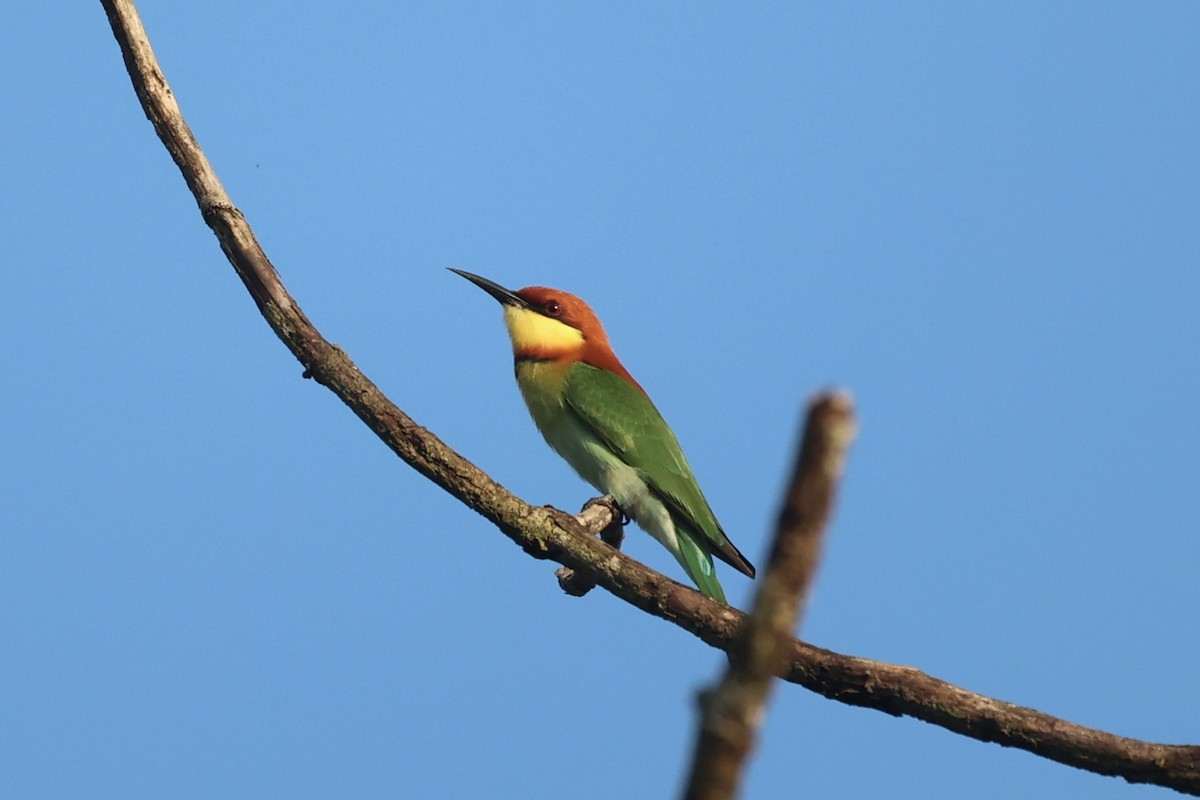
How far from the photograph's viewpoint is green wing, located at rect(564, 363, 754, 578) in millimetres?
5867

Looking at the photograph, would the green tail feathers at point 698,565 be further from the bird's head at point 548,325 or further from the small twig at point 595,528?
the bird's head at point 548,325

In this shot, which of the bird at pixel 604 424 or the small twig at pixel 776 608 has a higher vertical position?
the bird at pixel 604 424

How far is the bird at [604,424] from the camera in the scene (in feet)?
19.5

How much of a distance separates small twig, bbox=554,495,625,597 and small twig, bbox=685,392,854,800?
281 cm

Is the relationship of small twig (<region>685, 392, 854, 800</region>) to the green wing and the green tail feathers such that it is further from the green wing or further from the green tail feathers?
the green tail feathers

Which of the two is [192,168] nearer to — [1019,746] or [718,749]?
[1019,746]

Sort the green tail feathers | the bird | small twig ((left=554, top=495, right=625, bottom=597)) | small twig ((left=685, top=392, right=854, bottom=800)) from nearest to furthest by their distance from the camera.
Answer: small twig ((left=685, top=392, right=854, bottom=800)) < small twig ((left=554, top=495, right=625, bottom=597)) < the green tail feathers < the bird

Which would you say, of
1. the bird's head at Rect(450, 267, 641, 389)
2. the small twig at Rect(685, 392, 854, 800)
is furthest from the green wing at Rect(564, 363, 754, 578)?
the small twig at Rect(685, 392, 854, 800)

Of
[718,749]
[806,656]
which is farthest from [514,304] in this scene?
[718,749]

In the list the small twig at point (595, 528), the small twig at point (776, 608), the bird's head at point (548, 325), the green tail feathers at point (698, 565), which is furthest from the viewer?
the bird's head at point (548, 325)

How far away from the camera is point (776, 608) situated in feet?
3.32

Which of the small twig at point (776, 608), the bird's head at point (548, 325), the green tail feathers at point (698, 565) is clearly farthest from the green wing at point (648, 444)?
the small twig at point (776, 608)

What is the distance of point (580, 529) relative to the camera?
3.87 m

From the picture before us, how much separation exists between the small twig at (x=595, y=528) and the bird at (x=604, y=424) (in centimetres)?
19
